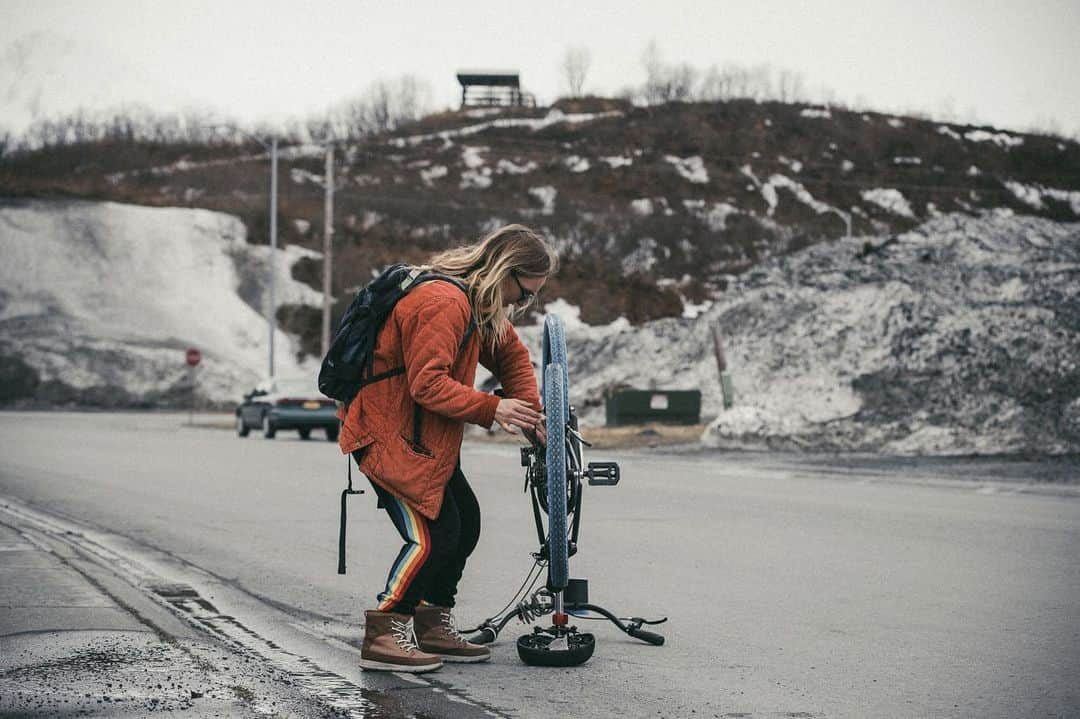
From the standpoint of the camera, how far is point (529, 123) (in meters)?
102

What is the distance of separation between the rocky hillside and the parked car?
28889mm

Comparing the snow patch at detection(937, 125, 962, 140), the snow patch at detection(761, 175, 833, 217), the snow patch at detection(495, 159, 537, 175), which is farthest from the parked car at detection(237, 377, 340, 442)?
the snow patch at detection(937, 125, 962, 140)

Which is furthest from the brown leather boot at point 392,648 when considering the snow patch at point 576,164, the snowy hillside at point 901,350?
the snow patch at point 576,164

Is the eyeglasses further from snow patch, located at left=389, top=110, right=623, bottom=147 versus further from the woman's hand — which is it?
snow patch, located at left=389, top=110, right=623, bottom=147

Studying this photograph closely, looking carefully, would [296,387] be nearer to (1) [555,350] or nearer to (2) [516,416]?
(1) [555,350]

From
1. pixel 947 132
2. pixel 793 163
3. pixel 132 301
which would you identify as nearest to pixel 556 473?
pixel 132 301

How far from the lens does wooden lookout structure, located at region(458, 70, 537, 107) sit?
112375 millimetres

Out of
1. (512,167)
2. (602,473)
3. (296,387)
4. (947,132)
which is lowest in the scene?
(296,387)

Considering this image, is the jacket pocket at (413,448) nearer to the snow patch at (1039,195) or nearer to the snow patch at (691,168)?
the snow patch at (691,168)

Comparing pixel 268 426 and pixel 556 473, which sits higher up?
pixel 556 473

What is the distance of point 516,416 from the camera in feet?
18.0

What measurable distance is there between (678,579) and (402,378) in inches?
139

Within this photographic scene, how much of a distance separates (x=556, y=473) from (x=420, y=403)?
0.62 m

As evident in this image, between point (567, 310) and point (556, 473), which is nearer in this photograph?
point (556, 473)
